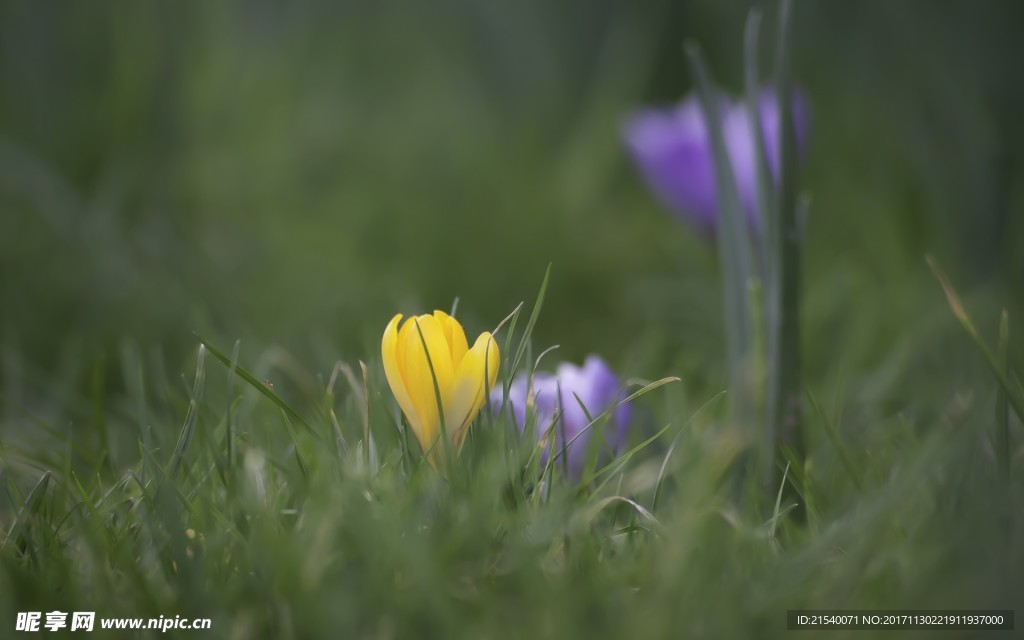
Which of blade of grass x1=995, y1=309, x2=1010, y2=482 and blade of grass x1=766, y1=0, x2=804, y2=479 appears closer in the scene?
blade of grass x1=995, y1=309, x2=1010, y2=482

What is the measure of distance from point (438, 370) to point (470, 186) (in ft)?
3.76

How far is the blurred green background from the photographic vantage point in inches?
46.6

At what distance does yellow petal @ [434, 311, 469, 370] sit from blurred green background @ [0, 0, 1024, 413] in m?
0.27

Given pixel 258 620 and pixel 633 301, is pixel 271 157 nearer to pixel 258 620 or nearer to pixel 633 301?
pixel 633 301

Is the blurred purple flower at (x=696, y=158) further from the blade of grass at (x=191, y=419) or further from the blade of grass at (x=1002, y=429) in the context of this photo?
the blade of grass at (x=191, y=419)

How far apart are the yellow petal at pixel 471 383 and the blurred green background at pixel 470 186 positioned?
0.27 m

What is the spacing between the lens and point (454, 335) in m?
0.59

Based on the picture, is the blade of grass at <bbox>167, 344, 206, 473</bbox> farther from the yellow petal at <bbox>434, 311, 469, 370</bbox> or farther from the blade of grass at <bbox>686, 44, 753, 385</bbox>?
the blade of grass at <bbox>686, 44, 753, 385</bbox>

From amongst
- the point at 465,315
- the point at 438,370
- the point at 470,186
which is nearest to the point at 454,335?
the point at 438,370

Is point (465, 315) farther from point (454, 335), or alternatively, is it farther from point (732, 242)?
point (454, 335)

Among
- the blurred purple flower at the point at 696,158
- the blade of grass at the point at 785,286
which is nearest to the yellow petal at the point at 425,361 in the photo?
the blade of grass at the point at 785,286

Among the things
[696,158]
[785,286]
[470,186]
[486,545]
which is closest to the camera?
[486,545]

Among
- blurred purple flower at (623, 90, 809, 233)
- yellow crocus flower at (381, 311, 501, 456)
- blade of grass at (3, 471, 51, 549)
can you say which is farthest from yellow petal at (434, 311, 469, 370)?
blurred purple flower at (623, 90, 809, 233)

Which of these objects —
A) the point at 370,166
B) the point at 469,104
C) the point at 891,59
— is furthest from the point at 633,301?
the point at 469,104
